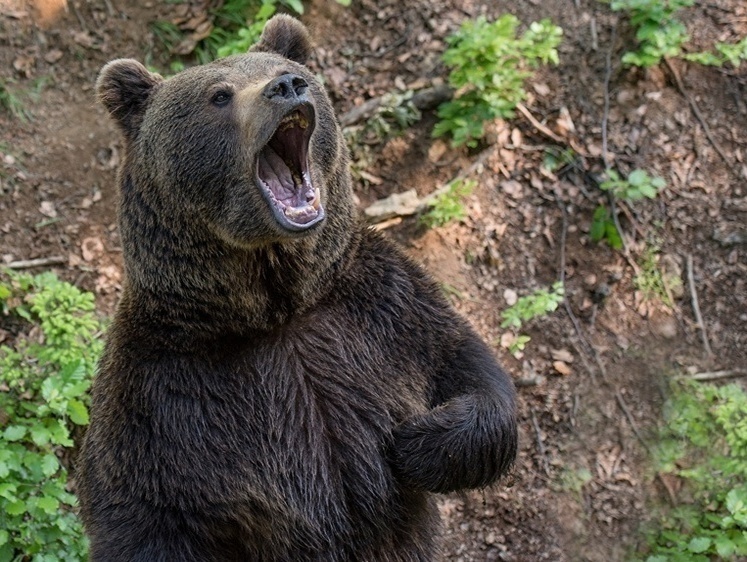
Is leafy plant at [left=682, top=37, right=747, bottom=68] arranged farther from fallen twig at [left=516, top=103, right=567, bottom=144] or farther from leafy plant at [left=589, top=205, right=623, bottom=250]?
leafy plant at [left=589, top=205, right=623, bottom=250]

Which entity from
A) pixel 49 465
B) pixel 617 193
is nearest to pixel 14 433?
pixel 49 465

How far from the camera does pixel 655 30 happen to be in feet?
21.8

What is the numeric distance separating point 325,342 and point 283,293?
0.32m

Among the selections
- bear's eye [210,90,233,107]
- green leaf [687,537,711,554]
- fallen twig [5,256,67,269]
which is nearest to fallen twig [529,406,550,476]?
green leaf [687,537,711,554]

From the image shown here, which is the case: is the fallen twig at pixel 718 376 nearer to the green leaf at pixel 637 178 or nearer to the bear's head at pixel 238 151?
the green leaf at pixel 637 178

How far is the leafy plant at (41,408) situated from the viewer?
481cm

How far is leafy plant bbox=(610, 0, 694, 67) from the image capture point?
21.5 ft

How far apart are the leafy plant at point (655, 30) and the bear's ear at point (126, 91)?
391 cm

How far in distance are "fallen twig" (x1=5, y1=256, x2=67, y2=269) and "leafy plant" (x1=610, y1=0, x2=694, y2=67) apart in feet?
14.2

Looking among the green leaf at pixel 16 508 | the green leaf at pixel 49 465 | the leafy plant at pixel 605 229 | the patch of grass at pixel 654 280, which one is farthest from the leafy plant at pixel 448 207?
the green leaf at pixel 16 508

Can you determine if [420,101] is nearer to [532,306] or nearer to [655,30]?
[655,30]

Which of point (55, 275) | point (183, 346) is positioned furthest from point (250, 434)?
point (55, 275)

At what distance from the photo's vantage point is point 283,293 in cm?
392

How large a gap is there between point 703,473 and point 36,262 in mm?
4702
